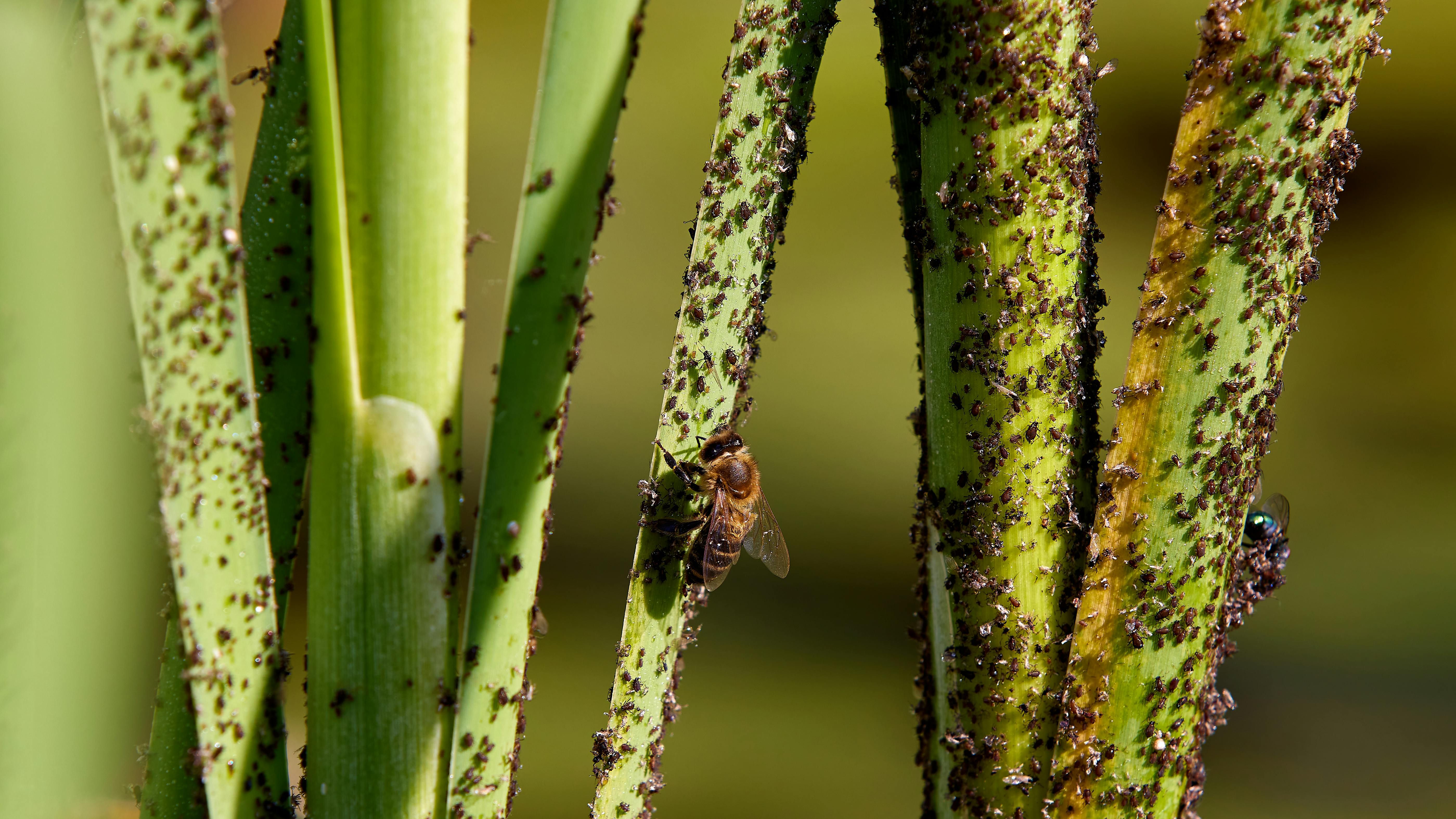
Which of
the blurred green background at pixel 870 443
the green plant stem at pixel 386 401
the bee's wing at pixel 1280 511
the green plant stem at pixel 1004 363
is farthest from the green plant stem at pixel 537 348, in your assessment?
the blurred green background at pixel 870 443

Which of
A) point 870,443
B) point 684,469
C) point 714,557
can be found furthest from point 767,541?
point 870,443

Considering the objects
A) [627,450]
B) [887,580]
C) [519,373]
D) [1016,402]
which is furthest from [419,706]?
[887,580]

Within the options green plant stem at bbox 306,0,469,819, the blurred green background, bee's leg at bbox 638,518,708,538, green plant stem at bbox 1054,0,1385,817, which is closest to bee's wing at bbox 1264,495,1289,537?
green plant stem at bbox 1054,0,1385,817

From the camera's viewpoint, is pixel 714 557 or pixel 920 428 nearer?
pixel 920 428

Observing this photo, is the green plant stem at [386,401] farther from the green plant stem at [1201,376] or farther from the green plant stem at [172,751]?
the green plant stem at [1201,376]

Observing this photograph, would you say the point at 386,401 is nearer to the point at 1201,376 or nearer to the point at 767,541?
the point at 1201,376

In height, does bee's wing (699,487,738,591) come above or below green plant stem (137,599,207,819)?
above

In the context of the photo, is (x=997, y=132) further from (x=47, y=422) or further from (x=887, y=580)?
(x=887, y=580)

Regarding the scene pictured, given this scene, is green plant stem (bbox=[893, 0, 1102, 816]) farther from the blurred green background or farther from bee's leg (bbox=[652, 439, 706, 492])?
the blurred green background
